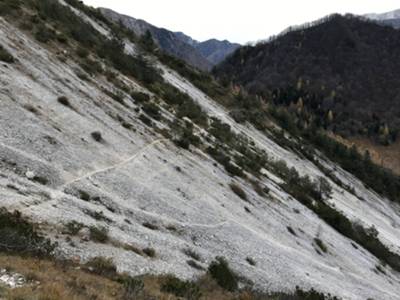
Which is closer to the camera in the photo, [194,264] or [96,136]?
[194,264]

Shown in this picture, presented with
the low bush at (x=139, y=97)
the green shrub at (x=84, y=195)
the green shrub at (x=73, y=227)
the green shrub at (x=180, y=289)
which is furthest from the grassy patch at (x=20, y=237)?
the low bush at (x=139, y=97)

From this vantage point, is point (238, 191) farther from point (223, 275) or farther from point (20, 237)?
point (20, 237)

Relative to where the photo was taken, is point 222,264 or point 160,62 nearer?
point 222,264

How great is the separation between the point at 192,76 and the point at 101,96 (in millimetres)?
46621

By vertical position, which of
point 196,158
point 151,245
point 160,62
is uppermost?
point 160,62

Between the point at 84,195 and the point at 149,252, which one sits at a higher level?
the point at 84,195

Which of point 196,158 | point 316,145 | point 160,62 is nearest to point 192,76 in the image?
point 160,62

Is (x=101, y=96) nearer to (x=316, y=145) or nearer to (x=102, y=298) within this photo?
(x=102, y=298)

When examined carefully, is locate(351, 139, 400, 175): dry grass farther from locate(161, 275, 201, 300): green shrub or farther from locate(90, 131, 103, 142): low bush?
→ locate(161, 275, 201, 300): green shrub

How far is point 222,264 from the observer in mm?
19156

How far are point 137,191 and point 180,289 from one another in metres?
9.20

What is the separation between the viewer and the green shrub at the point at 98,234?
16.3m

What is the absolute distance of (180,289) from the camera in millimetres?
14828

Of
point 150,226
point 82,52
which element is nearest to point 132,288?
point 150,226
